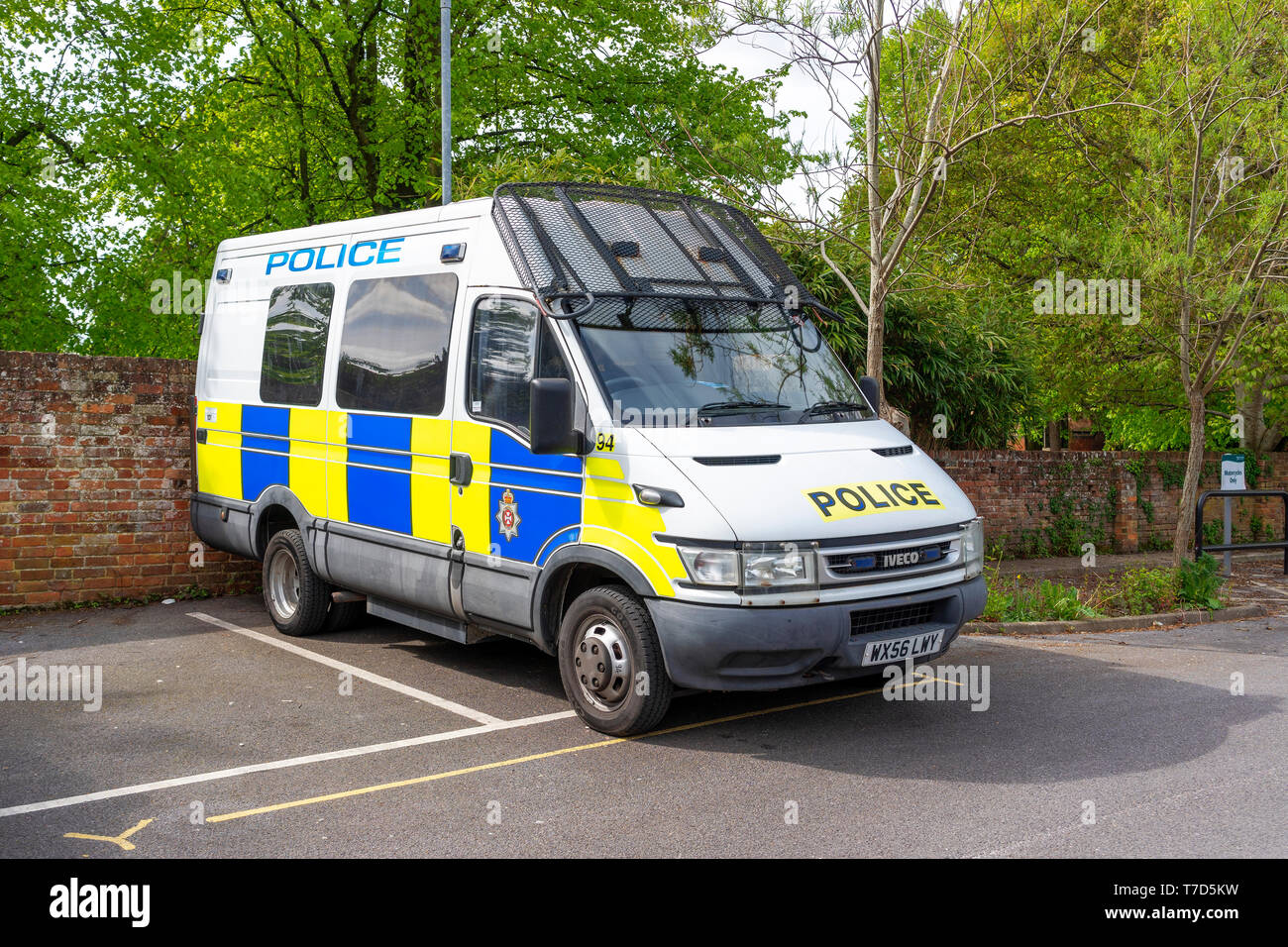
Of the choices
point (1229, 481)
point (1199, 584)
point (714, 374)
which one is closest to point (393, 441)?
point (714, 374)

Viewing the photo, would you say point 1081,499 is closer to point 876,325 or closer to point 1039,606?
point 1039,606

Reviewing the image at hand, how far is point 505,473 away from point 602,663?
1258 mm

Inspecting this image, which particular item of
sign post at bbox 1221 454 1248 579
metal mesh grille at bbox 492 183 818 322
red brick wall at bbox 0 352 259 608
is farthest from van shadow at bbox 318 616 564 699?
sign post at bbox 1221 454 1248 579

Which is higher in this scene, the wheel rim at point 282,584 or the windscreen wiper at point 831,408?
the windscreen wiper at point 831,408

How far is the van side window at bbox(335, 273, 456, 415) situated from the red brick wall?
3051mm

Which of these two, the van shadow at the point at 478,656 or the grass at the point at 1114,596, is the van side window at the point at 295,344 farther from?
the grass at the point at 1114,596

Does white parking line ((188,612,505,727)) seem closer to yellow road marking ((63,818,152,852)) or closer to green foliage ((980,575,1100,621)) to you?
yellow road marking ((63,818,152,852))

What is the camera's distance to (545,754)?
19.3 feet

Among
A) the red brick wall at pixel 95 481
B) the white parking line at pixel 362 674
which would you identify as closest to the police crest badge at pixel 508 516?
the white parking line at pixel 362 674

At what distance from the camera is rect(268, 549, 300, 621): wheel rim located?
346 inches

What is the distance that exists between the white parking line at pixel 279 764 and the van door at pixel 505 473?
57 centimetres

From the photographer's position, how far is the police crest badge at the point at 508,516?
6555 mm

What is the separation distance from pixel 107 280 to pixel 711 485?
14.9 meters

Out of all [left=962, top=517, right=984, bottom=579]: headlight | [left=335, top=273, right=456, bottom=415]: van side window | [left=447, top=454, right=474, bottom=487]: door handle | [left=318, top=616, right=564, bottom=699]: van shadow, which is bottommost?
[left=318, top=616, right=564, bottom=699]: van shadow
